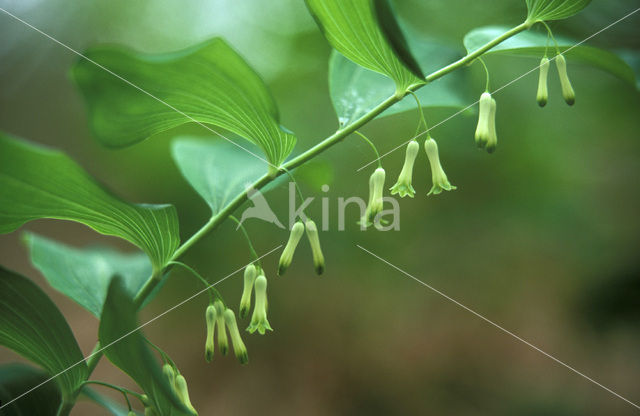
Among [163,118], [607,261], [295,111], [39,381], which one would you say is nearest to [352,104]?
[163,118]

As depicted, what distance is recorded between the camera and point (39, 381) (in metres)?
0.49

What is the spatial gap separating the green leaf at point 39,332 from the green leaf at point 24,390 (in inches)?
0.4

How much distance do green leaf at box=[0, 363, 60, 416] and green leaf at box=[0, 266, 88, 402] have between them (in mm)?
10

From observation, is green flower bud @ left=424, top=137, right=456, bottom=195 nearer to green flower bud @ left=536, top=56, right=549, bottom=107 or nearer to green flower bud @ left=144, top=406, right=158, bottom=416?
green flower bud @ left=536, top=56, right=549, bottom=107

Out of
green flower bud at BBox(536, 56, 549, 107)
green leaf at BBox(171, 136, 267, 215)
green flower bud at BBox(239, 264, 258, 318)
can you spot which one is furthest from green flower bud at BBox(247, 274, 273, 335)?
green flower bud at BBox(536, 56, 549, 107)

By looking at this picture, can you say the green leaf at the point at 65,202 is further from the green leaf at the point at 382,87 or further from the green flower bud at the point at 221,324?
the green leaf at the point at 382,87

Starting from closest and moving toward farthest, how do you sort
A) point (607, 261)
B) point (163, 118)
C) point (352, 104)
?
1. point (163, 118)
2. point (352, 104)
3. point (607, 261)

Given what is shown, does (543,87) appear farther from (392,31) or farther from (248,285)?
(248,285)

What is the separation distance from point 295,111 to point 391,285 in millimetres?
628

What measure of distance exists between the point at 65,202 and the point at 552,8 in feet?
1.89

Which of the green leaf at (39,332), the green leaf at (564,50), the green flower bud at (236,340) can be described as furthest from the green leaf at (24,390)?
the green leaf at (564,50)

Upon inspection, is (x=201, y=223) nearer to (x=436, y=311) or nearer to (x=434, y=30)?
(x=436, y=311)

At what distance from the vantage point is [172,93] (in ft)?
1.43

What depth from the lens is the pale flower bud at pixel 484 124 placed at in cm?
48
